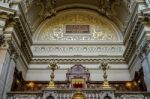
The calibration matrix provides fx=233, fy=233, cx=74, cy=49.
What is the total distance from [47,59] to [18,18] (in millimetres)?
4728

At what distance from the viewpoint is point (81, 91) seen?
11398 millimetres

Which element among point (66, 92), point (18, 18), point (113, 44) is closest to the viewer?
point (66, 92)

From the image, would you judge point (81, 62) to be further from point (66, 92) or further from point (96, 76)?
point (66, 92)

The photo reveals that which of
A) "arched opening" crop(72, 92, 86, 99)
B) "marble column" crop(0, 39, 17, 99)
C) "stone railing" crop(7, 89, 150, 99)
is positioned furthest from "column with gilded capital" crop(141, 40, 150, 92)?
"marble column" crop(0, 39, 17, 99)

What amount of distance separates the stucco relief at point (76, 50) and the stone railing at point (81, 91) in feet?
18.7

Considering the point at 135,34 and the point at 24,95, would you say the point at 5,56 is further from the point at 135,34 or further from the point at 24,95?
the point at 135,34

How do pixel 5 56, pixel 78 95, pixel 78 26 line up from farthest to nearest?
pixel 78 26, pixel 5 56, pixel 78 95

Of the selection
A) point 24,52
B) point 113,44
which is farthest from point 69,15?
point 24,52

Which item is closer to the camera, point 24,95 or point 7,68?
point 24,95

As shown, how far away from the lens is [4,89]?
1160 cm

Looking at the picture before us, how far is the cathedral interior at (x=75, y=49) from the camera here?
39.0ft

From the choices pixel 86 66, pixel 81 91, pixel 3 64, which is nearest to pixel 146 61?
pixel 81 91

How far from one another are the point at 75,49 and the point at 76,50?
0.12 meters

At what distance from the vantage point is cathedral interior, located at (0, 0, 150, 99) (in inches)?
468
